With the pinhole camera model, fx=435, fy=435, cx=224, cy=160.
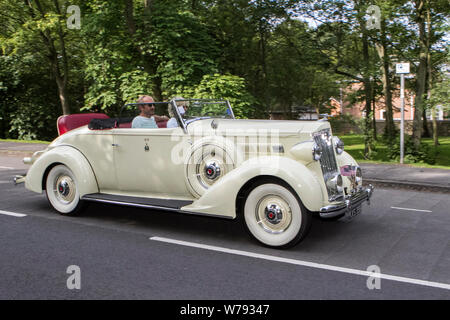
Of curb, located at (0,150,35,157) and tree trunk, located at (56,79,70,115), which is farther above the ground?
tree trunk, located at (56,79,70,115)

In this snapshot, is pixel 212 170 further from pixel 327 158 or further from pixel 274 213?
pixel 327 158

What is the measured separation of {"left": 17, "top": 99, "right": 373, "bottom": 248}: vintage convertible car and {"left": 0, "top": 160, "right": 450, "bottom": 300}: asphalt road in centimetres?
37

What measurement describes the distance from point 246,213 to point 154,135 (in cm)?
169

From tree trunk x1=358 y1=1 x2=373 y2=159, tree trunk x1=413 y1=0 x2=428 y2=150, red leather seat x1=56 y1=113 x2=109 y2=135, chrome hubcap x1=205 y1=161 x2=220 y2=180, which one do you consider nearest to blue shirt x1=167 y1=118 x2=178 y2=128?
chrome hubcap x1=205 y1=161 x2=220 y2=180

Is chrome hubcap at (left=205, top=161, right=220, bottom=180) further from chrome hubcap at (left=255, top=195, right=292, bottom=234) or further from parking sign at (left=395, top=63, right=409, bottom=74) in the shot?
parking sign at (left=395, top=63, right=409, bottom=74)

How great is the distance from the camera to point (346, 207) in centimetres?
482

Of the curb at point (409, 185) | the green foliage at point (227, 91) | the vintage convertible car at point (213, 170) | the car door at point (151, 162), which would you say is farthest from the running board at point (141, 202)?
the green foliage at point (227, 91)

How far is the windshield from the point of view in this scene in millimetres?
5867

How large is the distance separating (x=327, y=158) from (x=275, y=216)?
3.25 ft

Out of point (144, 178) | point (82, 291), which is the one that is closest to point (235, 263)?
point (82, 291)

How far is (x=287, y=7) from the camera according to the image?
17.3 metres

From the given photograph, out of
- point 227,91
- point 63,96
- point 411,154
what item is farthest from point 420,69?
point 63,96

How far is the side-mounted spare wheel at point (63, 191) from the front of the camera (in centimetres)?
640

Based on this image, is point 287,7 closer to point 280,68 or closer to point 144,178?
point 280,68
